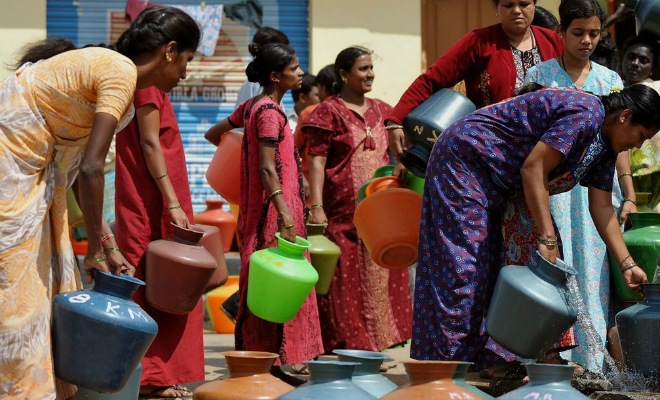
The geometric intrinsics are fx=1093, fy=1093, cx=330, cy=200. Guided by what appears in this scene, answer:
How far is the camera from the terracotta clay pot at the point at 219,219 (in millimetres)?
8766

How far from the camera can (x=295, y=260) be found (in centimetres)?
507

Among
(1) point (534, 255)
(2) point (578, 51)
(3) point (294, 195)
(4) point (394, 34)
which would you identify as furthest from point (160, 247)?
(4) point (394, 34)

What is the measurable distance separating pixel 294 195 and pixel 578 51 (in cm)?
158

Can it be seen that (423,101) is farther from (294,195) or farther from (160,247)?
(160,247)

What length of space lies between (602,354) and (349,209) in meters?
2.01

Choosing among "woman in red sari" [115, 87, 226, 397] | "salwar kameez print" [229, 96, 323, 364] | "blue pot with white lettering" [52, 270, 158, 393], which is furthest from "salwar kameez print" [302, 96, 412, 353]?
"blue pot with white lettering" [52, 270, 158, 393]

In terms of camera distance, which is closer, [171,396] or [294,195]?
[171,396]

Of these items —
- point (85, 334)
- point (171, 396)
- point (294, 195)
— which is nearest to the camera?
point (85, 334)

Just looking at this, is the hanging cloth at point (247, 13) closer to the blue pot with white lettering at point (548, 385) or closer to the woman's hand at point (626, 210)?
the woman's hand at point (626, 210)

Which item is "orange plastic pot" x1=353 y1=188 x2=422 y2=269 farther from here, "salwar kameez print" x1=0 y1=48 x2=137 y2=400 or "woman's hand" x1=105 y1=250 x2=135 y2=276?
"salwar kameez print" x1=0 y1=48 x2=137 y2=400

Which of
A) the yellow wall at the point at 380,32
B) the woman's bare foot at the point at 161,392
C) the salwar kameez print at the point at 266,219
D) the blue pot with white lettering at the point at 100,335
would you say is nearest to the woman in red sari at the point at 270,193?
the salwar kameez print at the point at 266,219

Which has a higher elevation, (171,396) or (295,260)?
(295,260)

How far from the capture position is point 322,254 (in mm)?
5914

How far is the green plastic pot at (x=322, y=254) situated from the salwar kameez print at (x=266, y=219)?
0.33 m
